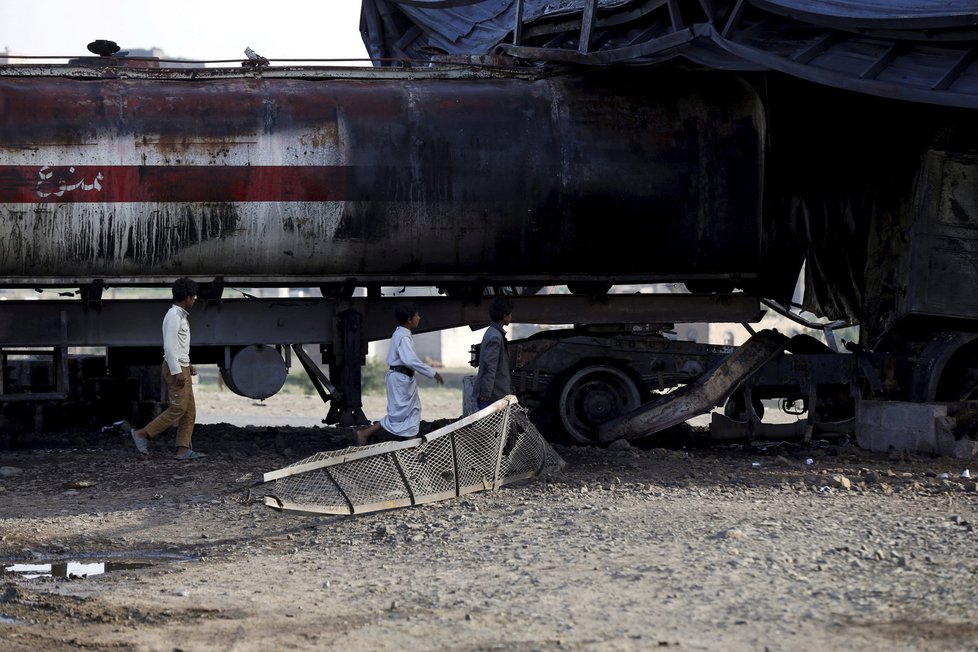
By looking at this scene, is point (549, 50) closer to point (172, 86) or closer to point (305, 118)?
point (305, 118)

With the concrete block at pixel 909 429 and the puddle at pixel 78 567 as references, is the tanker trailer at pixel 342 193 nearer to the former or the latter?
the concrete block at pixel 909 429

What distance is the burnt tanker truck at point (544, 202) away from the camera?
11.2 meters

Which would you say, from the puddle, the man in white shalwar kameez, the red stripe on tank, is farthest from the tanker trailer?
the puddle

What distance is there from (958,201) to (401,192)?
16.1 feet

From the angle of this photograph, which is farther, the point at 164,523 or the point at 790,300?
the point at 790,300

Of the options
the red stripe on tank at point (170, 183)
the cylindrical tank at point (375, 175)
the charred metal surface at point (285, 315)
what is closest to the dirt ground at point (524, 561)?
the charred metal surface at point (285, 315)

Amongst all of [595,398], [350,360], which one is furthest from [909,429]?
[350,360]

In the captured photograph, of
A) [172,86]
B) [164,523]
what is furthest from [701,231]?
[164,523]

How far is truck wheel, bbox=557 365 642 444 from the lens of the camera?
12.2 meters

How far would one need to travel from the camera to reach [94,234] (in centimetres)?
1130

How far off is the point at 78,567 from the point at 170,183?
476 cm

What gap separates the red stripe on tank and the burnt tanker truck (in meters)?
0.02

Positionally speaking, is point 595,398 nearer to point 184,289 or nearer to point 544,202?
point 544,202

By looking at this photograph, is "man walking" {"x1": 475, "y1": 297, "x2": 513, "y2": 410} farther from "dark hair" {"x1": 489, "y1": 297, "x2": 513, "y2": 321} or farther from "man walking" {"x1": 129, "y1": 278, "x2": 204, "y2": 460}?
"man walking" {"x1": 129, "y1": 278, "x2": 204, "y2": 460}
